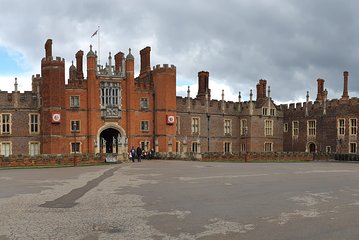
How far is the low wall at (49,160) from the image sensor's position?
3127 cm

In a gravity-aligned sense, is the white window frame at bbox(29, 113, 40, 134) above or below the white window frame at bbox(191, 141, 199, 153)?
above

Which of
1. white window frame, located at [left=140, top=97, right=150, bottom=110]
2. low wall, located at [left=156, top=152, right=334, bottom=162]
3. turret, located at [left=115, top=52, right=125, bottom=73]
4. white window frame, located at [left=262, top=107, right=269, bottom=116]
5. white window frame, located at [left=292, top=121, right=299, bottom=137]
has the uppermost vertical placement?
turret, located at [left=115, top=52, right=125, bottom=73]

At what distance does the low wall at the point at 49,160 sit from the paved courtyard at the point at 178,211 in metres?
14.5

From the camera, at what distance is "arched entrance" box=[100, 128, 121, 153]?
45.4 meters

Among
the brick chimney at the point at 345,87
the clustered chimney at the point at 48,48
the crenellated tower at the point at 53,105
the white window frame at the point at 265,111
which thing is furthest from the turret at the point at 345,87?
the clustered chimney at the point at 48,48

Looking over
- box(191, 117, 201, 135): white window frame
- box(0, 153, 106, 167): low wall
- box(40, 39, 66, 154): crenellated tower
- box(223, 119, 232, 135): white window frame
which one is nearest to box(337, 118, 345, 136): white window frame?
box(223, 119, 232, 135): white window frame

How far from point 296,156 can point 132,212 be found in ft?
126

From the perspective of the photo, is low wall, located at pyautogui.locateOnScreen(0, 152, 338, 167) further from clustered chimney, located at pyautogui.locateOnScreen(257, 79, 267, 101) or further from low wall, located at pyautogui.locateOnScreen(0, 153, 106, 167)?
clustered chimney, located at pyautogui.locateOnScreen(257, 79, 267, 101)

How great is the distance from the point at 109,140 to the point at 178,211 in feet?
124

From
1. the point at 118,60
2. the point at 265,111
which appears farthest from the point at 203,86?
the point at 118,60

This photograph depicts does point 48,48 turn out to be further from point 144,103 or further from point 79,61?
point 144,103

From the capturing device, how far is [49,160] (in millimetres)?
32750

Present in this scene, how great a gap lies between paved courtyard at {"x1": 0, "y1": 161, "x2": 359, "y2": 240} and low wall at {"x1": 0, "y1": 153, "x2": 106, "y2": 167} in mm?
14494

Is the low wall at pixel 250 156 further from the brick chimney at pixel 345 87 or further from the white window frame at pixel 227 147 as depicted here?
the white window frame at pixel 227 147
